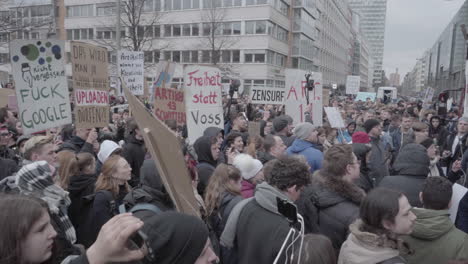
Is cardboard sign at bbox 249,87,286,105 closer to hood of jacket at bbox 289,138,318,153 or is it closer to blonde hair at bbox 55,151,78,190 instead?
hood of jacket at bbox 289,138,318,153

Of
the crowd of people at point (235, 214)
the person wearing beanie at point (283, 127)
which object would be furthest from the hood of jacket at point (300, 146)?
the person wearing beanie at point (283, 127)

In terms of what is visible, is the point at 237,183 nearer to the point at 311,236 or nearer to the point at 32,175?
the point at 311,236

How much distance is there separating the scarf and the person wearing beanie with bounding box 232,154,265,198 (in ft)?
5.74

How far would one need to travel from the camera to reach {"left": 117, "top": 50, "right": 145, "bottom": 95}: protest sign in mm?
9141

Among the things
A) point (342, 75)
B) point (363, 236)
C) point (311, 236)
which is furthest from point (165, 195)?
point (342, 75)

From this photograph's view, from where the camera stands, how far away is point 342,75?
95.9 m

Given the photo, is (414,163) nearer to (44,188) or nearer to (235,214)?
(235,214)

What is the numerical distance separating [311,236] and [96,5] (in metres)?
52.1

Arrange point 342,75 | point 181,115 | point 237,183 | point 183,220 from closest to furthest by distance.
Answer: point 183,220 → point 237,183 → point 181,115 → point 342,75

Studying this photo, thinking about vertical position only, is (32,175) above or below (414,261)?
above

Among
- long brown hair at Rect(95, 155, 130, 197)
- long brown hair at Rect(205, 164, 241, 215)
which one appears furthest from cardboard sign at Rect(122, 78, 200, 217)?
long brown hair at Rect(95, 155, 130, 197)

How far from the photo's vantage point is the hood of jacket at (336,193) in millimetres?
3033

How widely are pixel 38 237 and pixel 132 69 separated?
8.18 meters

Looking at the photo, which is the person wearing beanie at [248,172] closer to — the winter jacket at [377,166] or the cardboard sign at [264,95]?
the winter jacket at [377,166]
